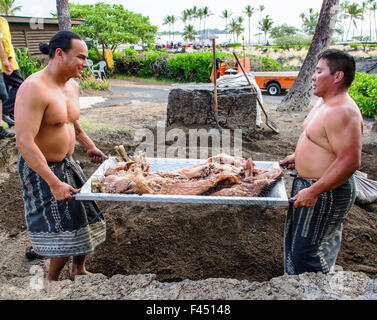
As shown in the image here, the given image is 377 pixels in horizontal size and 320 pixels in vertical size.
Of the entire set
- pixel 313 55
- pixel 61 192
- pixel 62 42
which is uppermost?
pixel 313 55

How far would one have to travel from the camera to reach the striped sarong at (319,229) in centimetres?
241

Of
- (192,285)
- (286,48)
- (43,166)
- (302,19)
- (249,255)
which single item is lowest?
(249,255)

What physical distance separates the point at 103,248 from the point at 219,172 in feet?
4.96

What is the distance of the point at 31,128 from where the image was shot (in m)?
2.34

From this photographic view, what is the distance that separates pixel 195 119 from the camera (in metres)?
7.50

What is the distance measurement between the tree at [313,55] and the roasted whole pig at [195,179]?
769 cm

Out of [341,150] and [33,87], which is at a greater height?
[33,87]

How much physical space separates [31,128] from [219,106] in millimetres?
5471

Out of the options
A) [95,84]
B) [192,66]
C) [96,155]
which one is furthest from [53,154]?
[192,66]

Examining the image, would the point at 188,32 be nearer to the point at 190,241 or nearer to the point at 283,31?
the point at 283,31

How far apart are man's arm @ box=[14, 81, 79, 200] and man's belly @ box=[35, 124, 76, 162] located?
6.4 inches

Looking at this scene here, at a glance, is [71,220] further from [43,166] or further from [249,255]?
[249,255]

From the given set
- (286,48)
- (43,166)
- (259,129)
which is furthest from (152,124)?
(286,48)

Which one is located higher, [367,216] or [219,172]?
[219,172]
